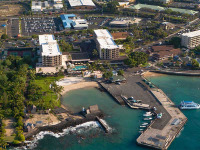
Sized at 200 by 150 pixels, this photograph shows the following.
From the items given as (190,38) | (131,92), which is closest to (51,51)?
(131,92)

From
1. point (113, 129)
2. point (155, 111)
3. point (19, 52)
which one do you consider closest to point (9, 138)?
point (113, 129)

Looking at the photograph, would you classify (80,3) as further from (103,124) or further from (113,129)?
(113,129)

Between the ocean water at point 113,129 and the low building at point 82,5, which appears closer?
the ocean water at point 113,129

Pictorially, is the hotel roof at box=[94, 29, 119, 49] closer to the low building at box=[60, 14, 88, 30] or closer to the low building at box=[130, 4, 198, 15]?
the low building at box=[60, 14, 88, 30]

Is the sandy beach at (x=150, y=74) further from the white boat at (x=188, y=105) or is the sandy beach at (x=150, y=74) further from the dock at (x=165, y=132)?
the white boat at (x=188, y=105)

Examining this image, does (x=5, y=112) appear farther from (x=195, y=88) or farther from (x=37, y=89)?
(x=195, y=88)

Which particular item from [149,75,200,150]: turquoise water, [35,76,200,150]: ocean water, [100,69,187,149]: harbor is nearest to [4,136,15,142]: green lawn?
[35,76,200,150]: ocean water

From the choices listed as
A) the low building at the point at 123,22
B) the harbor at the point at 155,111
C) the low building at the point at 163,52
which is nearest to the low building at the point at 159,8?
the low building at the point at 123,22
